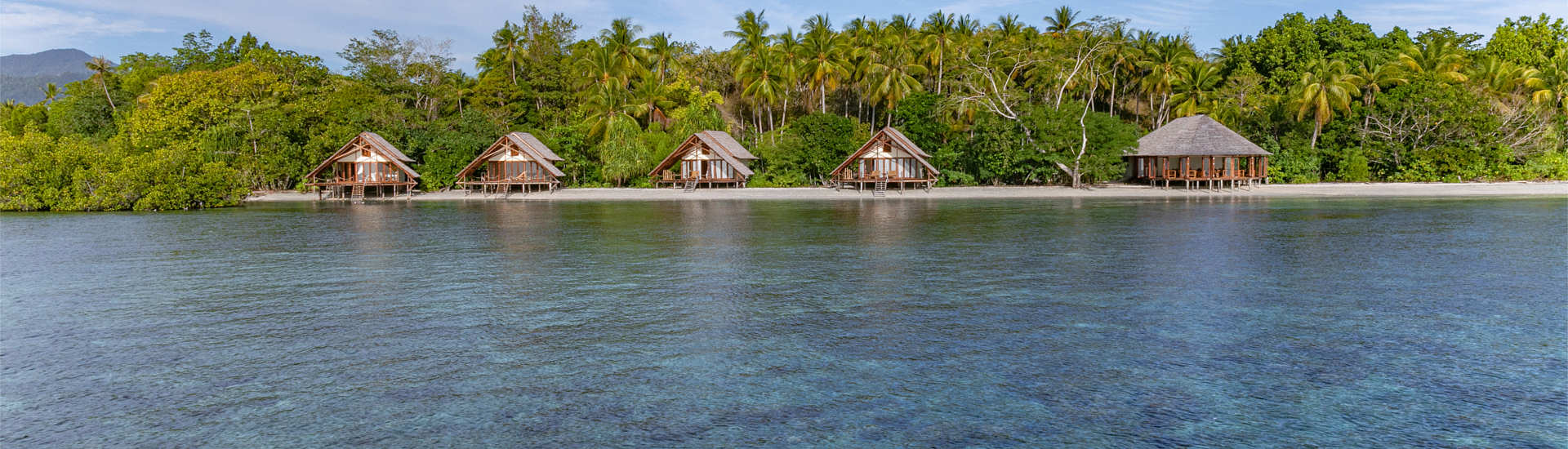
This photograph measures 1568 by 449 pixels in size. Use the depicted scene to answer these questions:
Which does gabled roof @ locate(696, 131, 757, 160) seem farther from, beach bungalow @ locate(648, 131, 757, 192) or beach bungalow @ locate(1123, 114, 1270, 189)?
beach bungalow @ locate(1123, 114, 1270, 189)

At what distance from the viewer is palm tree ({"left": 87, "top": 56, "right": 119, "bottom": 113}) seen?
71688 mm

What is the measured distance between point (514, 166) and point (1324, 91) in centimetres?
4729

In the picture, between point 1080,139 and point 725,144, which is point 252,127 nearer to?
point 725,144

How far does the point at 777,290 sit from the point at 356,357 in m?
6.33

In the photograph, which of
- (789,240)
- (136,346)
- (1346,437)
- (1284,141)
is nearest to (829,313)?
(1346,437)

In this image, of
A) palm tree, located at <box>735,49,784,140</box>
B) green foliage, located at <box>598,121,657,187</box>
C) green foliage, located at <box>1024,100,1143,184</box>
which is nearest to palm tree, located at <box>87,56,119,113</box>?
green foliage, located at <box>598,121,657,187</box>

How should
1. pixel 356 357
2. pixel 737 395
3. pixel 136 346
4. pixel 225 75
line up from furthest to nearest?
pixel 225 75, pixel 136 346, pixel 356 357, pixel 737 395

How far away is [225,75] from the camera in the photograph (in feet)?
192

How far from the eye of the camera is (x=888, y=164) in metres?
54.3

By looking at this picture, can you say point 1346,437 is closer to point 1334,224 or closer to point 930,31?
point 1334,224

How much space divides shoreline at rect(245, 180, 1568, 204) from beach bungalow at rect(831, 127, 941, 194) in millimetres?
878

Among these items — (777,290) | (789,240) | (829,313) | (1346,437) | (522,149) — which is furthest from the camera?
(522,149)

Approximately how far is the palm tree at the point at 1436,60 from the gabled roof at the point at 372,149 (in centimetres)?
5965

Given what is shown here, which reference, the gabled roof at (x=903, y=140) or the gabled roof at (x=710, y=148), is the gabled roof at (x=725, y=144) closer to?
the gabled roof at (x=710, y=148)
